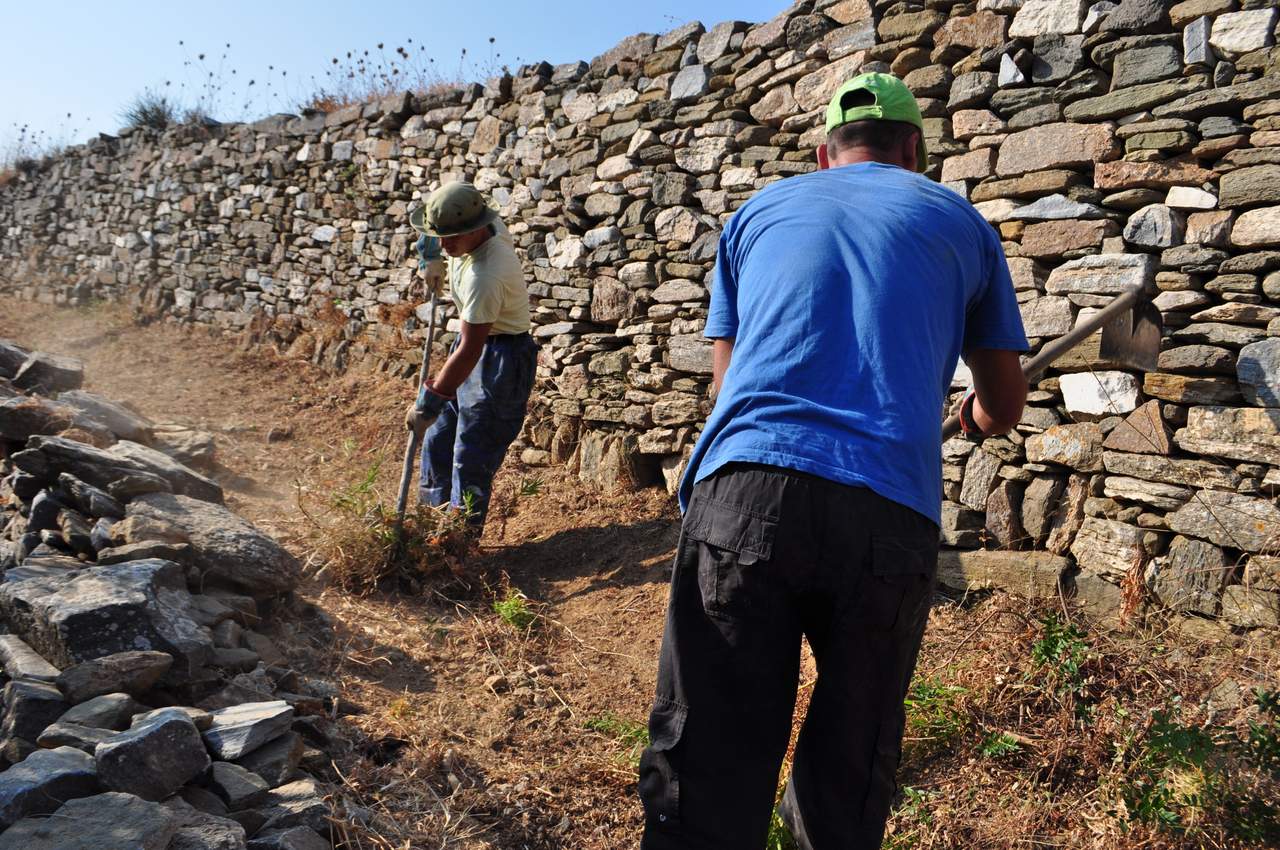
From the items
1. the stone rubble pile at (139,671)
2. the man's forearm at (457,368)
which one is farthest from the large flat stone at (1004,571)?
the stone rubble pile at (139,671)

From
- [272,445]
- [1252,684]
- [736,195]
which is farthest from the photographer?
[272,445]

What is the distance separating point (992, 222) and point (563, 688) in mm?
2668

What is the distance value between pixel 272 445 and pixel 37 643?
3940 mm

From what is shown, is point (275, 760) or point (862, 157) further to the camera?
point (275, 760)

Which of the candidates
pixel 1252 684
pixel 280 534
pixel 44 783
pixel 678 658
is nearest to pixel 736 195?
pixel 280 534

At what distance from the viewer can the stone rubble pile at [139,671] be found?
217cm

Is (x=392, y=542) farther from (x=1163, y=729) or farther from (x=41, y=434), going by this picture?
(x=1163, y=729)

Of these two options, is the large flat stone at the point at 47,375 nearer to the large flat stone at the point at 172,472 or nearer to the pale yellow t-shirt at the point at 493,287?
the large flat stone at the point at 172,472

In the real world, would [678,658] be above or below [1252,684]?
above

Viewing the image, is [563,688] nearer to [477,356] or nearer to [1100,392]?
[477,356]

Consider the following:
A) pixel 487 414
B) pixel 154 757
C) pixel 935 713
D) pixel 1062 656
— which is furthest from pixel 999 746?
pixel 487 414

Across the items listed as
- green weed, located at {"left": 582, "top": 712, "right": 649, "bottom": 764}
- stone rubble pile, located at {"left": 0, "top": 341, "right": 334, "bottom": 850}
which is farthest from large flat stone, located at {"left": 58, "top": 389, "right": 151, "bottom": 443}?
green weed, located at {"left": 582, "top": 712, "right": 649, "bottom": 764}

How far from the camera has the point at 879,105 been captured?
2.13m

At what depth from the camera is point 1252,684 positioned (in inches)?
118
